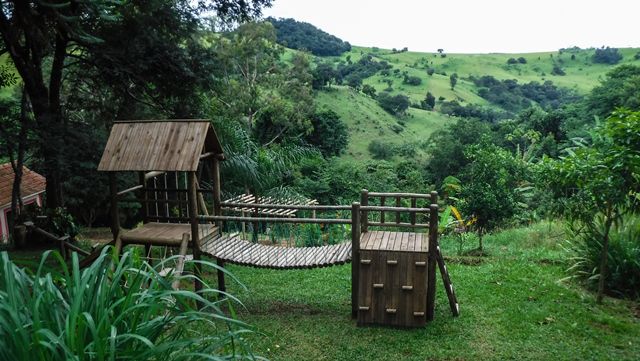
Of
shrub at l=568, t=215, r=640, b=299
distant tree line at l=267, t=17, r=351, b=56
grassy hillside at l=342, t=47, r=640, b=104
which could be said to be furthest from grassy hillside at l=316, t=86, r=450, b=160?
shrub at l=568, t=215, r=640, b=299

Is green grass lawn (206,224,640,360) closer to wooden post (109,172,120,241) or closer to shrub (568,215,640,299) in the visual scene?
shrub (568,215,640,299)

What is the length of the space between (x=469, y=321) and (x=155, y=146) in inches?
190

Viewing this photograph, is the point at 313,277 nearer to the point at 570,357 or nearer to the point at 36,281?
the point at 570,357

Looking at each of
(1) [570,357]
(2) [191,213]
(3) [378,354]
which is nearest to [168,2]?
(2) [191,213]

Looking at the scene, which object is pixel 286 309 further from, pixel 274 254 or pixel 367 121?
pixel 367 121

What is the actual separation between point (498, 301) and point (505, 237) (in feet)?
17.7

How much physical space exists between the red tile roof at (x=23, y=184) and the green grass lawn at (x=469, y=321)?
13232 mm

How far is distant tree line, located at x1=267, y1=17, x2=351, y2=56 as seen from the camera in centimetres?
6632

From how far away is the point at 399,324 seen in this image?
652 centimetres

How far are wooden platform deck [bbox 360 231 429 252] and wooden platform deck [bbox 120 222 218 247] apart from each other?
2.27 m

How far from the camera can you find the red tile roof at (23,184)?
1825 centimetres

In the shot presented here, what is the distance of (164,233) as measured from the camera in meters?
7.30

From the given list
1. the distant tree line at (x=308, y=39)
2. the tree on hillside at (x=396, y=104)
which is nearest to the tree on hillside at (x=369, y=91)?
the tree on hillside at (x=396, y=104)

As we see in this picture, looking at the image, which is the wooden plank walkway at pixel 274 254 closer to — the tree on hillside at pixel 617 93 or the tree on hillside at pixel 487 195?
the tree on hillside at pixel 487 195
